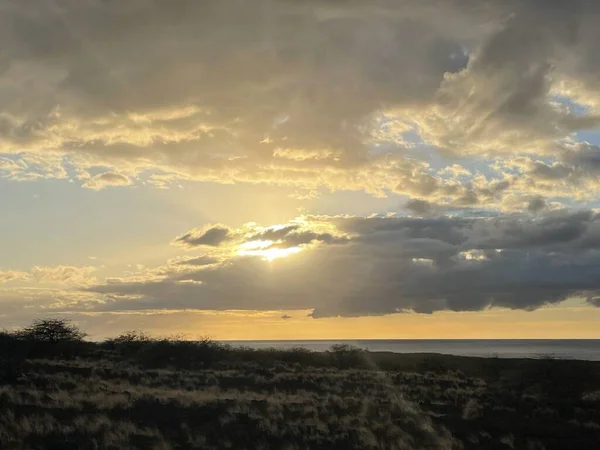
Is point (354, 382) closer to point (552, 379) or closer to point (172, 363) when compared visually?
point (552, 379)

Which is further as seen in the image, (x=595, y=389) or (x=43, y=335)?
(x=43, y=335)

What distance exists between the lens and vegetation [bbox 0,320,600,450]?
60.1 feet

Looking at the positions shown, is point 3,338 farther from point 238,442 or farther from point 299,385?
point 238,442

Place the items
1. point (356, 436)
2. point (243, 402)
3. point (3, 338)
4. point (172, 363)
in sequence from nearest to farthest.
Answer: point (356, 436) → point (243, 402) → point (172, 363) → point (3, 338)

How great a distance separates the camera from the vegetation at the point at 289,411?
18328mm

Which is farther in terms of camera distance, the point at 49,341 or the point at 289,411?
the point at 49,341

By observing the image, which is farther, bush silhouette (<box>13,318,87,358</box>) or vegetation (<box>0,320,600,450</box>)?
bush silhouette (<box>13,318,87,358</box>)

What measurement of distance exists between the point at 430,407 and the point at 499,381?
19.1 m

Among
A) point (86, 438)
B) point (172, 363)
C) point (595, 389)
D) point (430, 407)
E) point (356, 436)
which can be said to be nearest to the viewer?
point (86, 438)

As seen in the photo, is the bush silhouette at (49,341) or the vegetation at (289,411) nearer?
the vegetation at (289,411)

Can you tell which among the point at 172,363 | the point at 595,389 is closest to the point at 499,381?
the point at 595,389

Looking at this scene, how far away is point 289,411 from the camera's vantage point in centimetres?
2398

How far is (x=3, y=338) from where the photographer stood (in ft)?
194

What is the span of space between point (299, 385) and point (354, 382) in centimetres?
446
